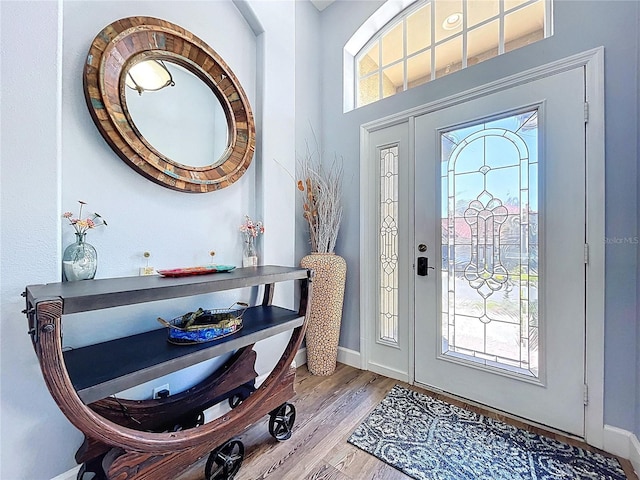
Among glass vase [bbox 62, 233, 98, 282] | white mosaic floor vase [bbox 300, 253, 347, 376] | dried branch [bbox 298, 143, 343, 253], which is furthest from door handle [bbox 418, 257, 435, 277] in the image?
Answer: glass vase [bbox 62, 233, 98, 282]

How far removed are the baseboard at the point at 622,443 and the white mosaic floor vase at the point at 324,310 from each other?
1682mm

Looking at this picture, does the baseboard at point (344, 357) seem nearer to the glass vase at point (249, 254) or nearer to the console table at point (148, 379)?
the console table at point (148, 379)

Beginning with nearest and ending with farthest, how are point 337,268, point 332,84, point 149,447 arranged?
point 149,447 < point 337,268 < point 332,84

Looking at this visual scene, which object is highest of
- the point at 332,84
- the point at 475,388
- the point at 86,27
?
the point at 332,84

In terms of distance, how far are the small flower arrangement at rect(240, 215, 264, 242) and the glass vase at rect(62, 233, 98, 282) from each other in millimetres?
852

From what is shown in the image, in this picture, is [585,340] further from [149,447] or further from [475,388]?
[149,447]

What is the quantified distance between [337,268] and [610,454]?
6.08 ft

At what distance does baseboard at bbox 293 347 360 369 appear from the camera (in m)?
2.50

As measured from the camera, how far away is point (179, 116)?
1649mm

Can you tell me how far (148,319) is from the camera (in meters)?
1.52

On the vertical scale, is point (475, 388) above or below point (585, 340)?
below

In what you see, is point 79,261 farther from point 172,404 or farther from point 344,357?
point 344,357

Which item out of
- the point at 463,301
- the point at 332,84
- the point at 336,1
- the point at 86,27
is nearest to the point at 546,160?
the point at 463,301

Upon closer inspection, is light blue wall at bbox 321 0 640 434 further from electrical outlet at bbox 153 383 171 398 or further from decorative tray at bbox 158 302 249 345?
electrical outlet at bbox 153 383 171 398
